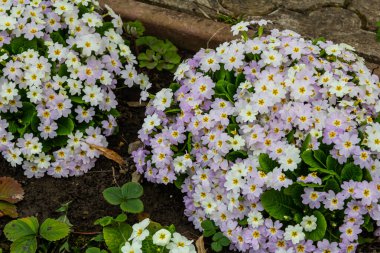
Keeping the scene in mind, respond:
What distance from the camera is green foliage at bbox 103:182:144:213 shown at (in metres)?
3.52

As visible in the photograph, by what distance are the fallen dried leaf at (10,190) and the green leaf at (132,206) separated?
2.22ft

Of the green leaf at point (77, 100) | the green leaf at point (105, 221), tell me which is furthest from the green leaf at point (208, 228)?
the green leaf at point (77, 100)

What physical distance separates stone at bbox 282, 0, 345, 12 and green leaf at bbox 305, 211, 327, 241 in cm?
244

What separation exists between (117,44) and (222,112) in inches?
42.7

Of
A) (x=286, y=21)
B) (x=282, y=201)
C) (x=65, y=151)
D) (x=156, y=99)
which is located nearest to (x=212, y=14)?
(x=286, y=21)

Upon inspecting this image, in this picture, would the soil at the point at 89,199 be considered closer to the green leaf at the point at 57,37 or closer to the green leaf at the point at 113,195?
the green leaf at the point at 113,195

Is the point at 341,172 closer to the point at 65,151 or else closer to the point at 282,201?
the point at 282,201

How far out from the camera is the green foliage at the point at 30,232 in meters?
3.41

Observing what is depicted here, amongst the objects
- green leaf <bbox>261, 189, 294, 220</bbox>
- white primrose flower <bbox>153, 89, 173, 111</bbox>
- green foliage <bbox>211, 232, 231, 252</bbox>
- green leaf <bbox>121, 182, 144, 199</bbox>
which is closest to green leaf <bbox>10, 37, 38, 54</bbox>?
white primrose flower <bbox>153, 89, 173, 111</bbox>

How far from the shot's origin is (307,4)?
A: 5.21 metres

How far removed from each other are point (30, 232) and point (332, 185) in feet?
5.39

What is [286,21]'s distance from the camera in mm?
5070

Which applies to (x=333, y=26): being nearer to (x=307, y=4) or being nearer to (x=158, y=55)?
(x=307, y=4)

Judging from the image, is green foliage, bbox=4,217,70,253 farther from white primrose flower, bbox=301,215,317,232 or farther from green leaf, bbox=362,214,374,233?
green leaf, bbox=362,214,374,233
